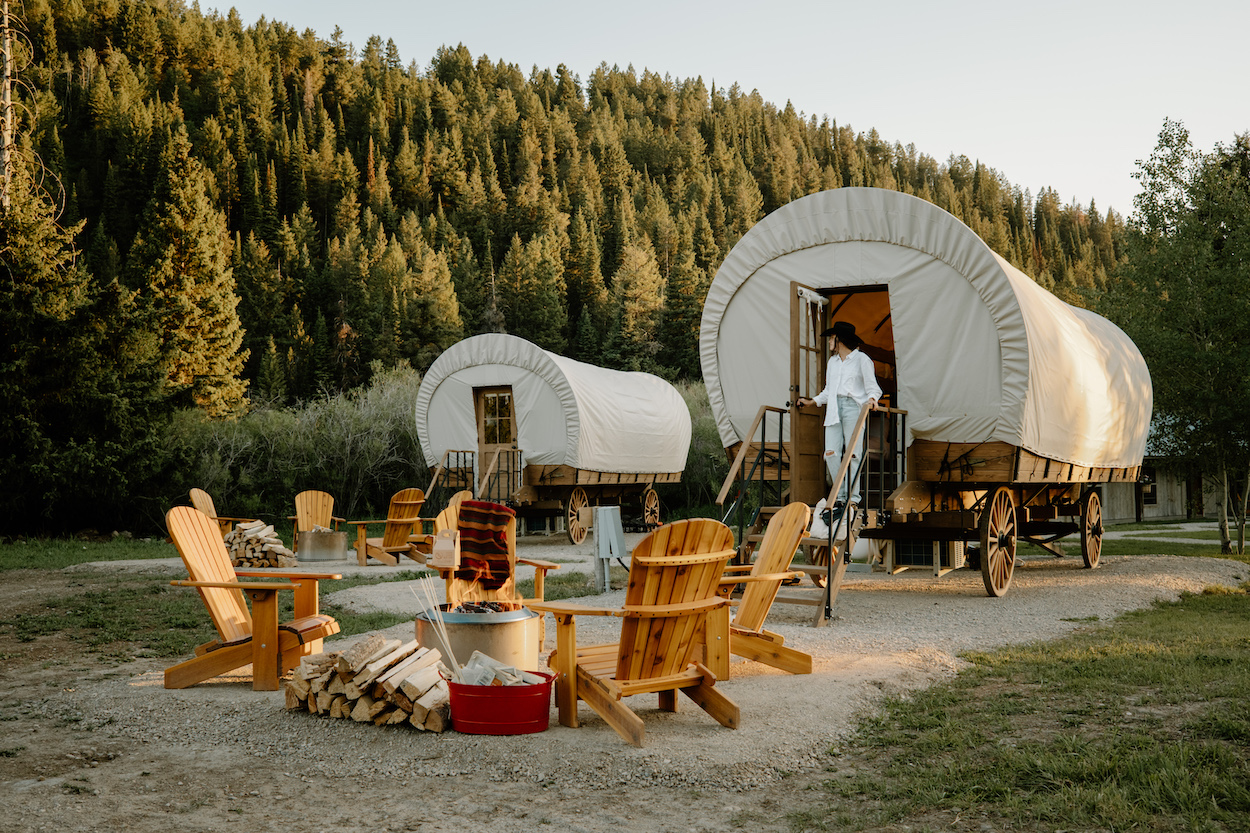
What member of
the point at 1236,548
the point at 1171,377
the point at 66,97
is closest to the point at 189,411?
the point at 1171,377

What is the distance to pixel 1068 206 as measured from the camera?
306 feet

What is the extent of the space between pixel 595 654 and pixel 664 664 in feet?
1.86

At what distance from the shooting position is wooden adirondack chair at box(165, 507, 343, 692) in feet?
15.9

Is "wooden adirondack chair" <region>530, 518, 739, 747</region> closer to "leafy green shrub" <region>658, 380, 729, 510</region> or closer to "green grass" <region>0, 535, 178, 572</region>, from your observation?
"green grass" <region>0, 535, 178, 572</region>

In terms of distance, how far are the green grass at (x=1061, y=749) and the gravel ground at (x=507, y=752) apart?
26 cm

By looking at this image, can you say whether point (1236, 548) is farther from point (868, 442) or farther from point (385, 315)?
point (385, 315)

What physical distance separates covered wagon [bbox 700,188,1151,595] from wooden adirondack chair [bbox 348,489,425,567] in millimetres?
4687

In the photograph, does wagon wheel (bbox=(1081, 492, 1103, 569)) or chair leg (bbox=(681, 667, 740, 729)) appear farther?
wagon wheel (bbox=(1081, 492, 1103, 569))

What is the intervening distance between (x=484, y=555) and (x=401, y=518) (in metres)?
7.39

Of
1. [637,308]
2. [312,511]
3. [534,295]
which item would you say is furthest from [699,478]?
[534,295]

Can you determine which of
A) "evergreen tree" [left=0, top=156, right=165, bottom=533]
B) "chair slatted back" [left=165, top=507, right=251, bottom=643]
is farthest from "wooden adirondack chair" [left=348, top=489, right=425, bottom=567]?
"chair slatted back" [left=165, top=507, right=251, bottom=643]

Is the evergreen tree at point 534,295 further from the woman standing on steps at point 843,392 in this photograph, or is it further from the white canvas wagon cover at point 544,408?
the woman standing on steps at point 843,392

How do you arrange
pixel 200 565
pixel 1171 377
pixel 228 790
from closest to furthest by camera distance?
pixel 228 790
pixel 200 565
pixel 1171 377

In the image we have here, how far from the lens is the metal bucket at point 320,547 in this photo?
1211 centimetres
